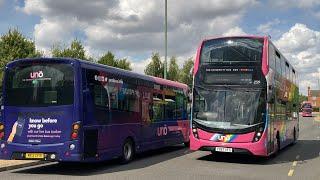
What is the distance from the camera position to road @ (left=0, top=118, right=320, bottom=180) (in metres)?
13.4

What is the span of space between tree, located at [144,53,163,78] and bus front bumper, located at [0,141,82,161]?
1827 inches

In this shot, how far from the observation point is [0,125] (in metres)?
14.0

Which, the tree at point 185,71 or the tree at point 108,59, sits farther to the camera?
the tree at point 185,71

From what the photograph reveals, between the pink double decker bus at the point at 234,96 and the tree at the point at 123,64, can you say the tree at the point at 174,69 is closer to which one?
the tree at the point at 123,64

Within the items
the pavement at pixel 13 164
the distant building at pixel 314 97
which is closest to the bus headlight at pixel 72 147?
the pavement at pixel 13 164

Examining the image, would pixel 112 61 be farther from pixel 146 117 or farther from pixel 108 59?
pixel 146 117

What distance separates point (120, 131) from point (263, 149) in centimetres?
439

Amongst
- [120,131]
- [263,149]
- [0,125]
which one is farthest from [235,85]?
[0,125]

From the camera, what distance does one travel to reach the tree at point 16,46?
130ft

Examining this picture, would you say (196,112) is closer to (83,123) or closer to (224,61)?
(224,61)

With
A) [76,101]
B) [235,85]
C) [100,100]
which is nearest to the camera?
[76,101]

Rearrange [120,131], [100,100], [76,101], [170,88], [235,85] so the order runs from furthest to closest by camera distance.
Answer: [170,88] → [235,85] → [120,131] → [100,100] → [76,101]

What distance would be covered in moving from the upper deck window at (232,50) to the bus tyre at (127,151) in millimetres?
3567

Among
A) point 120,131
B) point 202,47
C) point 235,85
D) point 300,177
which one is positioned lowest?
point 300,177
